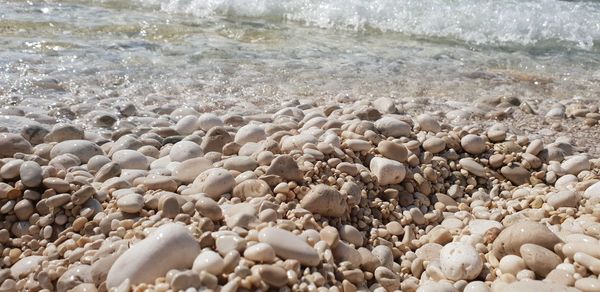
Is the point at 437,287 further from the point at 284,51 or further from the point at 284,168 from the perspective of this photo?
the point at 284,51

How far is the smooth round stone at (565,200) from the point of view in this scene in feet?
7.52

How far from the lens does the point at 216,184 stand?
2152 millimetres

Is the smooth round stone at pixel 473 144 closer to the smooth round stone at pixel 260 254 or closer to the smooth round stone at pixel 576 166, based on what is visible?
the smooth round stone at pixel 576 166

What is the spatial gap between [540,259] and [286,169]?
942 mm

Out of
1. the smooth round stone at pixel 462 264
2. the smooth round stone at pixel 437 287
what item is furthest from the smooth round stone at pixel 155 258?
the smooth round stone at pixel 462 264

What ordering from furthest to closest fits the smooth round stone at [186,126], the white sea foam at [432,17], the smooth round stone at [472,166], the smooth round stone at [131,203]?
the white sea foam at [432,17] → the smooth round stone at [186,126] → the smooth round stone at [472,166] → the smooth round stone at [131,203]

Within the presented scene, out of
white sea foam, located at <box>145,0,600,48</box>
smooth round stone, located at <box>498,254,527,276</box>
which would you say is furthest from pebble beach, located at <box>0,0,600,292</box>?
white sea foam, located at <box>145,0,600,48</box>

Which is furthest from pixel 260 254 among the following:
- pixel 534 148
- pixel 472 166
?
pixel 534 148

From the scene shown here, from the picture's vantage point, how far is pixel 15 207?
6.89ft

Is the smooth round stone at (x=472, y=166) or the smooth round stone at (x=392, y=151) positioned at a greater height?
the smooth round stone at (x=392, y=151)

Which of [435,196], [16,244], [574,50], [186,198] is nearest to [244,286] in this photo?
→ [186,198]

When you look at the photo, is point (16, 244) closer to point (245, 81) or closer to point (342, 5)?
point (245, 81)

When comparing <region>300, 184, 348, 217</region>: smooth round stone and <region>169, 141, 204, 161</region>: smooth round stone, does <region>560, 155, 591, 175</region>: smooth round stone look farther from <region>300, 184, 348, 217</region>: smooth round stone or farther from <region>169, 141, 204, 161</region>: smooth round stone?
<region>169, 141, 204, 161</region>: smooth round stone

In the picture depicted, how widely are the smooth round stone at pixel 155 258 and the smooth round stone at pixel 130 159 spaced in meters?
0.97
